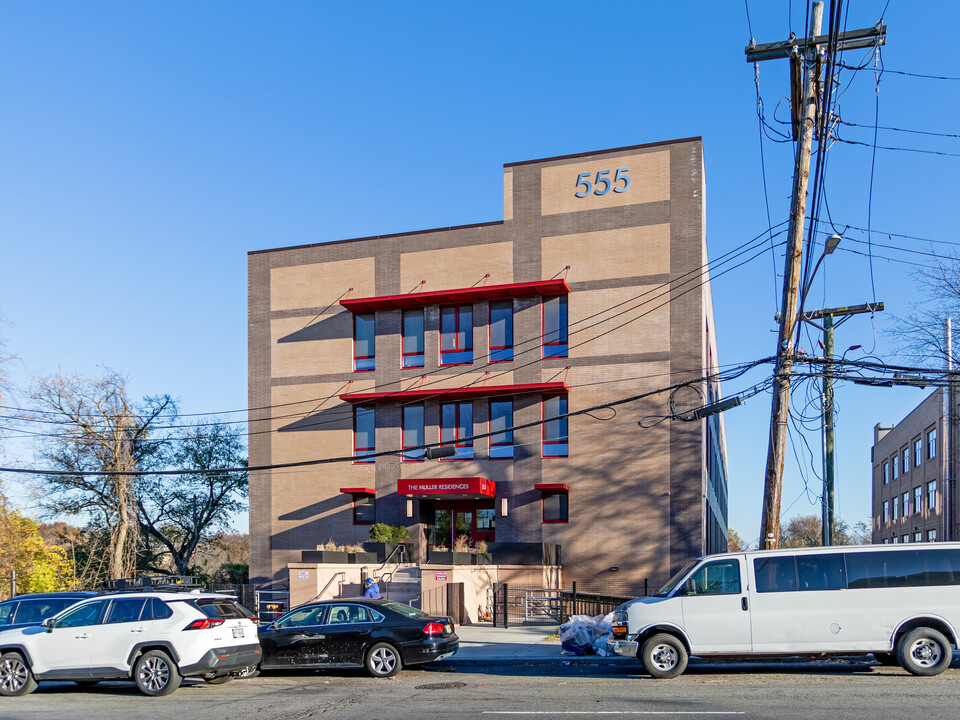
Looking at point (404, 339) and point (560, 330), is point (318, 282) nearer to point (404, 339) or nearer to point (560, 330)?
point (404, 339)

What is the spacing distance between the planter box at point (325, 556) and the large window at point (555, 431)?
25.7 ft

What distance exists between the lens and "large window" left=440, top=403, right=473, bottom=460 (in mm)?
31938

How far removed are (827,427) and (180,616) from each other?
1728 centimetres

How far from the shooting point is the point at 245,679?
1616 cm

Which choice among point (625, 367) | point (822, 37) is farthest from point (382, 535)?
point (822, 37)

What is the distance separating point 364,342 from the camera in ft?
111

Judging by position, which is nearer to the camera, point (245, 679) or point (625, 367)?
point (245, 679)

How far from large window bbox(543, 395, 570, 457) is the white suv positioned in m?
17.1

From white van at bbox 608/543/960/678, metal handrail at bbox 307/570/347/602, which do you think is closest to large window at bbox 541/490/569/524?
metal handrail at bbox 307/570/347/602

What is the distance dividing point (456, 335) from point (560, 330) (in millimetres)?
3950

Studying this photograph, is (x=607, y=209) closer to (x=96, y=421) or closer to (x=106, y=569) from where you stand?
(x=96, y=421)

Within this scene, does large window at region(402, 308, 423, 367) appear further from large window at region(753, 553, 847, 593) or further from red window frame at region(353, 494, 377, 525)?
large window at region(753, 553, 847, 593)

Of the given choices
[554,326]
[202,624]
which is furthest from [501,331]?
[202,624]

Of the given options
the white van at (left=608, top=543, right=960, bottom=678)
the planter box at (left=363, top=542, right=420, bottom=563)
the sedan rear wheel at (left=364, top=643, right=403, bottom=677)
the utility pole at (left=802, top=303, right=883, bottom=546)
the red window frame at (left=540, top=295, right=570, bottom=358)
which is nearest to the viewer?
the white van at (left=608, top=543, right=960, bottom=678)
